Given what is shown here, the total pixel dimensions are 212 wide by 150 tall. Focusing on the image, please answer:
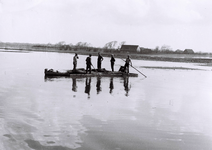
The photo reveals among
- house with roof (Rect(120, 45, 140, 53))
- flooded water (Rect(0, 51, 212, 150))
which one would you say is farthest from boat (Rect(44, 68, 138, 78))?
house with roof (Rect(120, 45, 140, 53))

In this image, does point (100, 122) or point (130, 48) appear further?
point (130, 48)

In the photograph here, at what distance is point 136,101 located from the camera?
47.3ft

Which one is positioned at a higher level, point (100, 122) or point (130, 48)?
point (130, 48)

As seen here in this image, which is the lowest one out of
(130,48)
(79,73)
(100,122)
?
(100,122)

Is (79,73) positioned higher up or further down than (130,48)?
further down

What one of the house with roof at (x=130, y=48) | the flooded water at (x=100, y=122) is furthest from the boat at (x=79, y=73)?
the house with roof at (x=130, y=48)

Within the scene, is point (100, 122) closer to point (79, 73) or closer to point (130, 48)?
point (79, 73)

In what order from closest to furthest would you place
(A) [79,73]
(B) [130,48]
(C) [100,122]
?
(C) [100,122]
(A) [79,73]
(B) [130,48]

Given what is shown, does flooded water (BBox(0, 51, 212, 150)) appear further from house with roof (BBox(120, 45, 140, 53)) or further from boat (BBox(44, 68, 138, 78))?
house with roof (BBox(120, 45, 140, 53))

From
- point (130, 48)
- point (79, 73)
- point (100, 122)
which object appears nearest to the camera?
point (100, 122)

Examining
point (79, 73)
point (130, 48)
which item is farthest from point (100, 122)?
point (130, 48)

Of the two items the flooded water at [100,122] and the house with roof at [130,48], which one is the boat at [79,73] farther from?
the house with roof at [130,48]

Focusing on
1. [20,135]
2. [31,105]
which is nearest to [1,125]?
[20,135]

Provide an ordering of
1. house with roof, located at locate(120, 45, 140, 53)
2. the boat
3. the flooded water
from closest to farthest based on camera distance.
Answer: the flooded water, the boat, house with roof, located at locate(120, 45, 140, 53)
